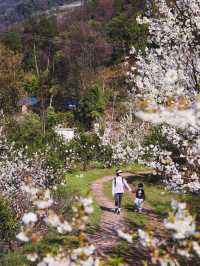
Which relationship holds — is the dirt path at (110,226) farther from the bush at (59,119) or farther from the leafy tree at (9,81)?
the leafy tree at (9,81)

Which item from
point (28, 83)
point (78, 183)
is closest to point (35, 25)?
point (28, 83)

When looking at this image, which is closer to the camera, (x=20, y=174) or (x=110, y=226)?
(x=110, y=226)

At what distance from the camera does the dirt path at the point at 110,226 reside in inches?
453

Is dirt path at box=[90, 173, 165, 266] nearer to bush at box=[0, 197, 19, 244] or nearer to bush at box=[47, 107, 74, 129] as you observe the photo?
bush at box=[0, 197, 19, 244]

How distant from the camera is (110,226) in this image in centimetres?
1440

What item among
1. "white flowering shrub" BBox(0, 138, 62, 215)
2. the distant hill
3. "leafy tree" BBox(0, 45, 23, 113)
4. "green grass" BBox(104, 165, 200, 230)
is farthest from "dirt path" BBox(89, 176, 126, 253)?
the distant hill

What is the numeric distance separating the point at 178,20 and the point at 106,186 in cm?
1177

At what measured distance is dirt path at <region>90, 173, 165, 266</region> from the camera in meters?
11.5

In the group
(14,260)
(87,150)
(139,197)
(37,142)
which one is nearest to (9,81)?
(87,150)

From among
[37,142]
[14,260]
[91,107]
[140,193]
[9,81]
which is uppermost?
[14,260]

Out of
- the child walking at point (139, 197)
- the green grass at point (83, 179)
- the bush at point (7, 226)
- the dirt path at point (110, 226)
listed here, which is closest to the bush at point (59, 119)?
the green grass at point (83, 179)

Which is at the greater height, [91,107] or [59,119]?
[91,107]

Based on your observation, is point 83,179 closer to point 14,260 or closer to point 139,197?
point 139,197

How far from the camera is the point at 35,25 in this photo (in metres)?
74.6
